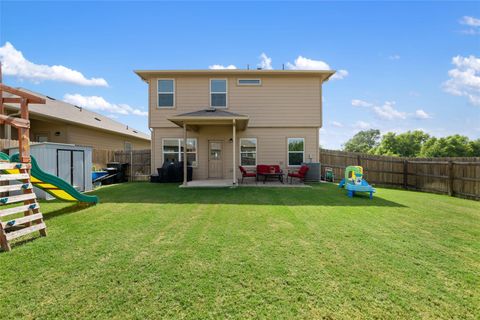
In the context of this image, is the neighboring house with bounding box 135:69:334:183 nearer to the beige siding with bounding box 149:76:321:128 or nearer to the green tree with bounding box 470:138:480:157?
the beige siding with bounding box 149:76:321:128

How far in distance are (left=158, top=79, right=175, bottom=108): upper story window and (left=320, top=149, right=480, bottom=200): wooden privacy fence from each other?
9.23 m

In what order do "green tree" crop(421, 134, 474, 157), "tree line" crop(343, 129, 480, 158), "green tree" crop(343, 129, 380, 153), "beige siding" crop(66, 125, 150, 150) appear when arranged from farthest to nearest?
"green tree" crop(343, 129, 380, 153) → "tree line" crop(343, 129, 480, 158) → "green tree" crop(421, 134, 474, 157) → "beige siding" crop(66, 125, 150, 150)

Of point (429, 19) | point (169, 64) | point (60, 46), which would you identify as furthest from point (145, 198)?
point (429, 19)

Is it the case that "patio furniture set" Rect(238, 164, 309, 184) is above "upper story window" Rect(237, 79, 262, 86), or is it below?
below

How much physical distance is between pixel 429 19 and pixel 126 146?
70.7ft

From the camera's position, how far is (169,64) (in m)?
12.0

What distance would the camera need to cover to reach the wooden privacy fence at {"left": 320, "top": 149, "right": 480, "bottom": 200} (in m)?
8.41

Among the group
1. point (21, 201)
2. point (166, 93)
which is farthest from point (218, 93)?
point (21, 201)

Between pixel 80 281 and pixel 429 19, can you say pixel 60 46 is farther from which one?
pixel 429 19

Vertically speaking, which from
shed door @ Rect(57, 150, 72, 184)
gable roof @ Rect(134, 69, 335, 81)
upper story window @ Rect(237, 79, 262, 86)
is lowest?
shed door @ Rect(57, 150, 72, 184)

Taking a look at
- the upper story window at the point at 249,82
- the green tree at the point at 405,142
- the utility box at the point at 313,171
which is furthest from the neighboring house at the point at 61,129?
the green tree at the point at 405,142

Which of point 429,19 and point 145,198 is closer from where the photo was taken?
point 145,198

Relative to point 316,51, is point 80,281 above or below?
below

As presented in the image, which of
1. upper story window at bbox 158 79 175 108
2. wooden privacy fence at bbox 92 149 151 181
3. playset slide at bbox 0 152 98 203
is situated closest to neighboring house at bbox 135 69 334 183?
upper story window at bbox 158 79 175 108
